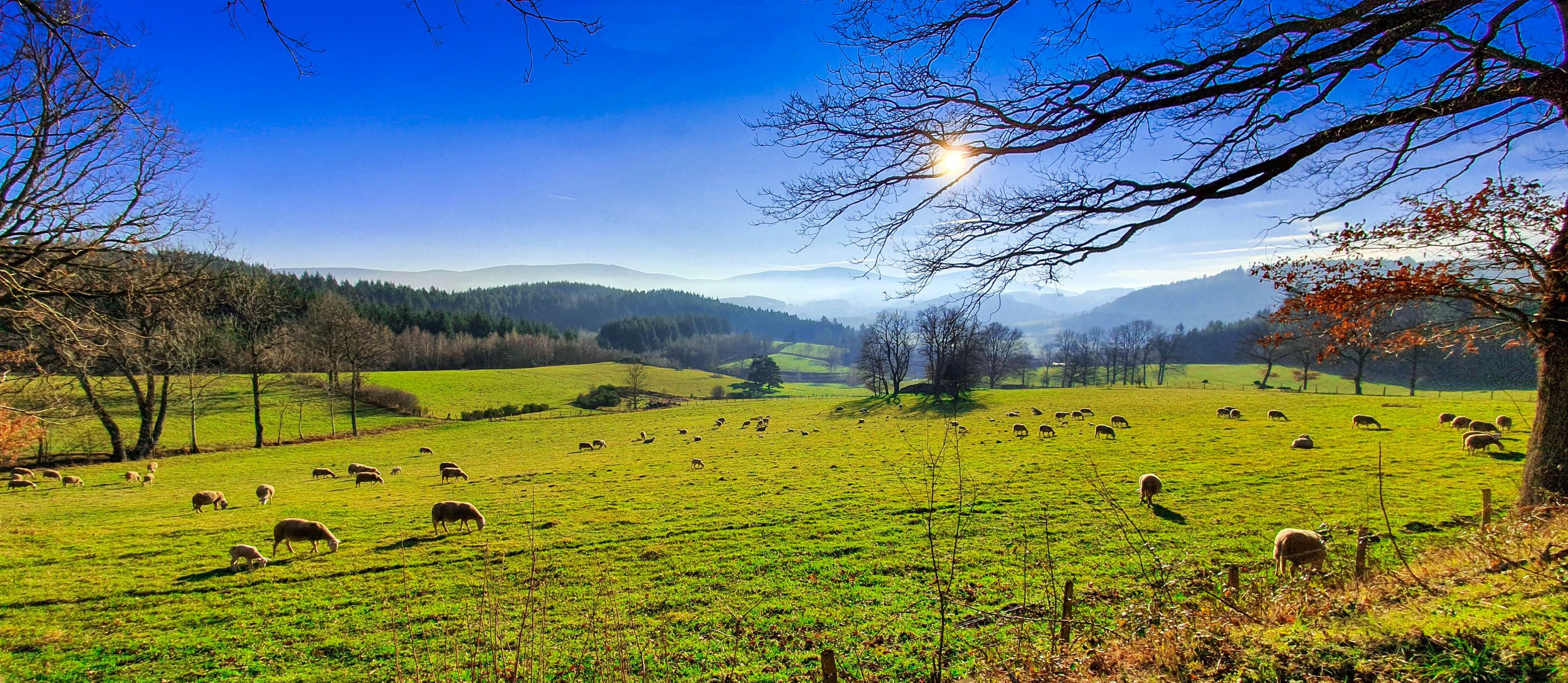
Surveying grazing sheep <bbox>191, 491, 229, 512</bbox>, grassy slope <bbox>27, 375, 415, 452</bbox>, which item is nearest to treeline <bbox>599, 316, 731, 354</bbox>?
grassy slope <bbox>27, 375, 415, 452</bbox>

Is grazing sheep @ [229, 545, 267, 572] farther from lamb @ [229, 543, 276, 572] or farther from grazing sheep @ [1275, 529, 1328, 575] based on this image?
grazing sheep @ [1275, 529, 1328, 575]

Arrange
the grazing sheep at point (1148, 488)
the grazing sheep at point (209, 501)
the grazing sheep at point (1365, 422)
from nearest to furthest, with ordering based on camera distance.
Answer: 1. the grazing sheep at point (1148, 488)
2. the grazing sheep at point (209, 501)
3. the grazing sheep at point (1365, 422)

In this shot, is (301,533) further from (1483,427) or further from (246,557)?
(1483,427)

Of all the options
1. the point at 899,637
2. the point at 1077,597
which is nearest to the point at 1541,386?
the point at 1077,597

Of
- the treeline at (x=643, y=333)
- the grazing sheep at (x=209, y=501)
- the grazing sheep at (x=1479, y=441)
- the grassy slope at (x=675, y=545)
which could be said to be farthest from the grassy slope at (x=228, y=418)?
the treeline at (x=643, y=333)

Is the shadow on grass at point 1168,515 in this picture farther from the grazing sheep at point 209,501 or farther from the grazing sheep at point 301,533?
the grazing sheep at point 209,501

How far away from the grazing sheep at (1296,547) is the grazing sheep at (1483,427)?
2253 cm

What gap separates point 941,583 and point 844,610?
2.14 metres

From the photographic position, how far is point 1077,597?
786 centimetres

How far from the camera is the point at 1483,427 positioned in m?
20.7

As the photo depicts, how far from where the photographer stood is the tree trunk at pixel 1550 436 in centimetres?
699

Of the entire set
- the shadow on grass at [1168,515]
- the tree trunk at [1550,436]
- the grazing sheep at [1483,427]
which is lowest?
the shadow on grass at [1168,515]

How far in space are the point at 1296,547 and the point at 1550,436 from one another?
3404 millimetres

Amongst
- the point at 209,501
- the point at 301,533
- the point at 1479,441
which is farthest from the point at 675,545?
the point at 1479,441
